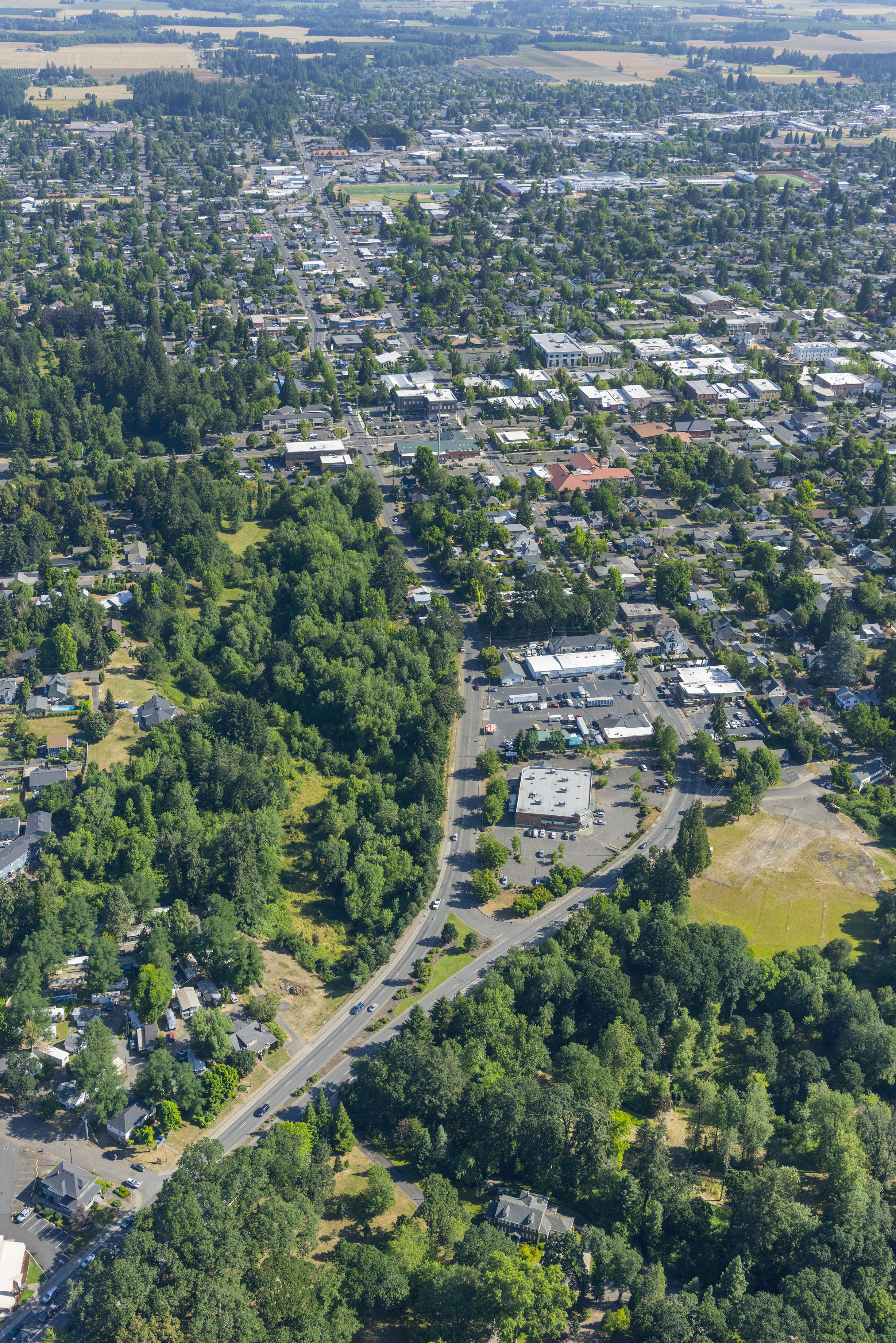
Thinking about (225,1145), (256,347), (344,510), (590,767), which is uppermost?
(256,347)

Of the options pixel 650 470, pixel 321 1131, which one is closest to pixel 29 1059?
pixel 321 1131

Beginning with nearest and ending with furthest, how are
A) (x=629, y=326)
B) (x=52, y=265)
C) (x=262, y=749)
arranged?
1. (x=262, y=749)
2. (x=629, y=326)
3. (x=52, y=265)

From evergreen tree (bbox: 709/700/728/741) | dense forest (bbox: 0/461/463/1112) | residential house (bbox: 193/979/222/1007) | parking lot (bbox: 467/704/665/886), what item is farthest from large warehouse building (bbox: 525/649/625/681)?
residential house (bbox: 193/979/222/1007)

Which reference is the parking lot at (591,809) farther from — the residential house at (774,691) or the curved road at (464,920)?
the residential house at (774,691)

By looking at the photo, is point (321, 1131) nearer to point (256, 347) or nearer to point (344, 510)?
point (344, 510)

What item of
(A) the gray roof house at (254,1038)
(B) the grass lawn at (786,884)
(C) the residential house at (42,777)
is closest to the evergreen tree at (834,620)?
(B) the grass lawn at (786,884)

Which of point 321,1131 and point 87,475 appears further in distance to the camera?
point 87,475

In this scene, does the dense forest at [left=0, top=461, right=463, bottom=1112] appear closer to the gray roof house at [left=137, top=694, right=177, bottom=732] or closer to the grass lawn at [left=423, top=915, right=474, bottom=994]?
the gray roof house at [left=137, top=694, right=177, bottom=732]
